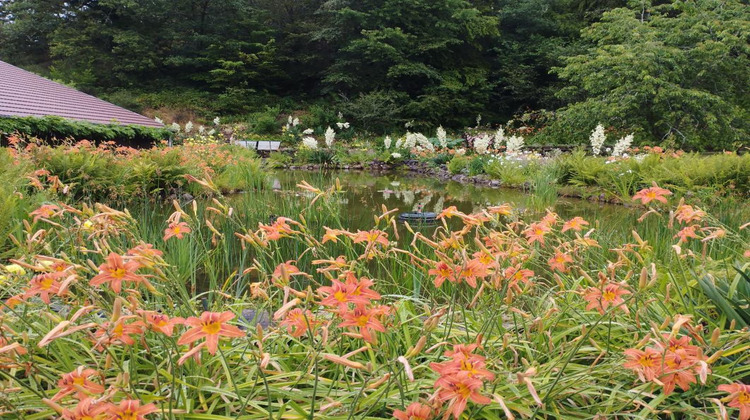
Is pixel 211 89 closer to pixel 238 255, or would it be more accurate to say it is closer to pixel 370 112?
pixel 370 112

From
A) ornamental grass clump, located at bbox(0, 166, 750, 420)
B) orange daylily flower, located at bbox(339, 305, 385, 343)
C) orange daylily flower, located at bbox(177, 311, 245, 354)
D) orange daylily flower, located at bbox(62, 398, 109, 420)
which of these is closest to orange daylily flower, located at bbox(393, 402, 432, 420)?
ornamental grass clump, located at bbox(0, 166, 750, 420)

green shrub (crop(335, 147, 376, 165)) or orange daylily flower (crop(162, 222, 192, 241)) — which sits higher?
orange daylily flower (crop(162, 222, 192, 241))

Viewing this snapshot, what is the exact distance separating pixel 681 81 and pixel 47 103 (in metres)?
14.1

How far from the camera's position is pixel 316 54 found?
23.4 meters

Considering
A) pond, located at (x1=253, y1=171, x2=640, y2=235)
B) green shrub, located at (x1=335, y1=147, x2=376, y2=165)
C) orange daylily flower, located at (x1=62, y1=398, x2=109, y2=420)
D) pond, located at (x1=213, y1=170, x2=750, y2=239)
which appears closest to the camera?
orange daylily flower, located at (x1=62, y1=398, x2=109, y2=420)

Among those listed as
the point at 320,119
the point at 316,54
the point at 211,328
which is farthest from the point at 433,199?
the point at 316,54

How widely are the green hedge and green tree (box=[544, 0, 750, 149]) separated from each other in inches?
402

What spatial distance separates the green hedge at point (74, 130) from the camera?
7.25 meters

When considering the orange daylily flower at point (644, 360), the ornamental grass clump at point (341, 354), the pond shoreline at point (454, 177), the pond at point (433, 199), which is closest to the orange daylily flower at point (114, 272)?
the ornamental grass clump at point (341, 354)

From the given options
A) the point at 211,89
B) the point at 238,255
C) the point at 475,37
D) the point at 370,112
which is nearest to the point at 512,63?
the point at 475,37

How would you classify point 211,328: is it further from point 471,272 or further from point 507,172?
point 507,172

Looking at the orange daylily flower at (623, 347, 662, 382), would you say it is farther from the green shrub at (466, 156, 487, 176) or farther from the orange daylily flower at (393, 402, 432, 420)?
the green shrub at (466, 156, 487, 176)

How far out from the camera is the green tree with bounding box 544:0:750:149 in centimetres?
1061

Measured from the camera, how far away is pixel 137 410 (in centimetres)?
69
